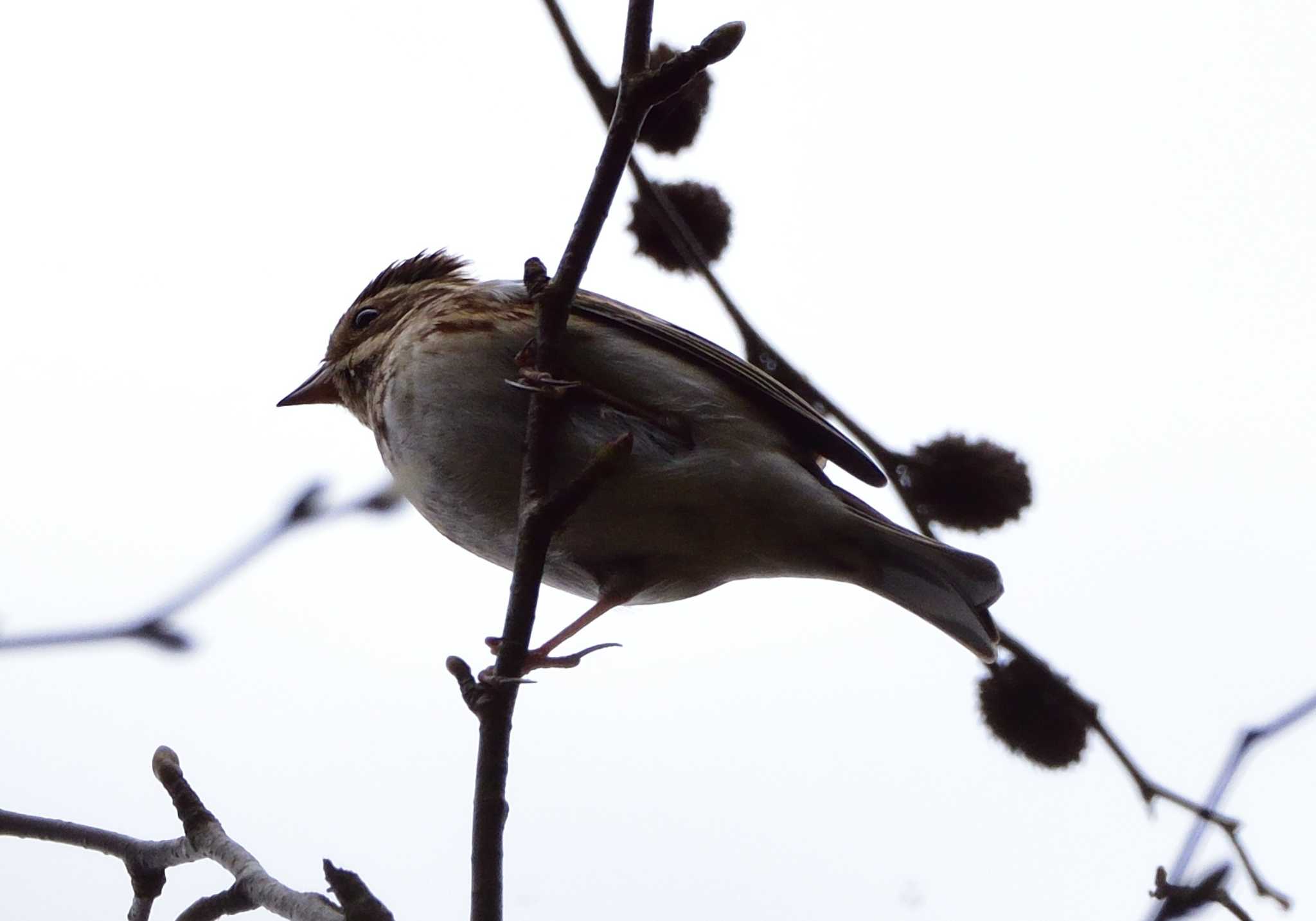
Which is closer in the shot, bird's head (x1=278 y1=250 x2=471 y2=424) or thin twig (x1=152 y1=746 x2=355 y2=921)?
thin twig (x1=152 y1=746 x2=355 y2=921)

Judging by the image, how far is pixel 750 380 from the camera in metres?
4.32

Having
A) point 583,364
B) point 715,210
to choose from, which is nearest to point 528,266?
point 583,364

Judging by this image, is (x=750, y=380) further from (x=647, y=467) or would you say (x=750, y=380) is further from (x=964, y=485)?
(x=964, y=485)

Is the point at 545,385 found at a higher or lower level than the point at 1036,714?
higher

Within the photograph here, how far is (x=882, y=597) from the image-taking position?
441cm

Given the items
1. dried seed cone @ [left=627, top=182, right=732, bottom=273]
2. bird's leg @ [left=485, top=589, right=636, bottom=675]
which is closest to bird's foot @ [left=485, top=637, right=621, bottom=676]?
bird's leg @ [left=485, top=589, right=636, bottom=675]

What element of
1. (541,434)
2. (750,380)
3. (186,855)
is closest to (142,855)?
(186,855)

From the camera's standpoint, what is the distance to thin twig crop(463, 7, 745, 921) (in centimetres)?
271

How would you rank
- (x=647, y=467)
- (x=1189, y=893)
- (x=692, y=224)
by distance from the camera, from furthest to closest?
(x=692, y=224) < (x=647, y=467) < (x=1189, y=893)

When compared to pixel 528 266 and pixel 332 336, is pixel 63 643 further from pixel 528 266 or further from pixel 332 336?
pixel 332 336

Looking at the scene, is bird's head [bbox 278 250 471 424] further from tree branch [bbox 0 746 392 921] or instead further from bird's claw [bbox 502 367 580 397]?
tree branch [bbox 0 746 392 921]

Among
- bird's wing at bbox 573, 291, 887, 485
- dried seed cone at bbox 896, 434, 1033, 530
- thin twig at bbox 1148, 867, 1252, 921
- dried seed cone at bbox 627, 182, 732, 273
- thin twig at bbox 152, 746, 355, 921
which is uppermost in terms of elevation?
dried seed cone at bbox 627, 182, 732, 273

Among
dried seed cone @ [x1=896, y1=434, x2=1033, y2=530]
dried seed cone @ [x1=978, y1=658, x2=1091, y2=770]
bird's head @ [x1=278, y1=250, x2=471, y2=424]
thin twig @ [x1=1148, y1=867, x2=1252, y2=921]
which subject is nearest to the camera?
thin twig @ [x1=1148, y1=867, x2=1252, y2=921]

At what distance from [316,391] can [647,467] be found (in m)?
1.68
